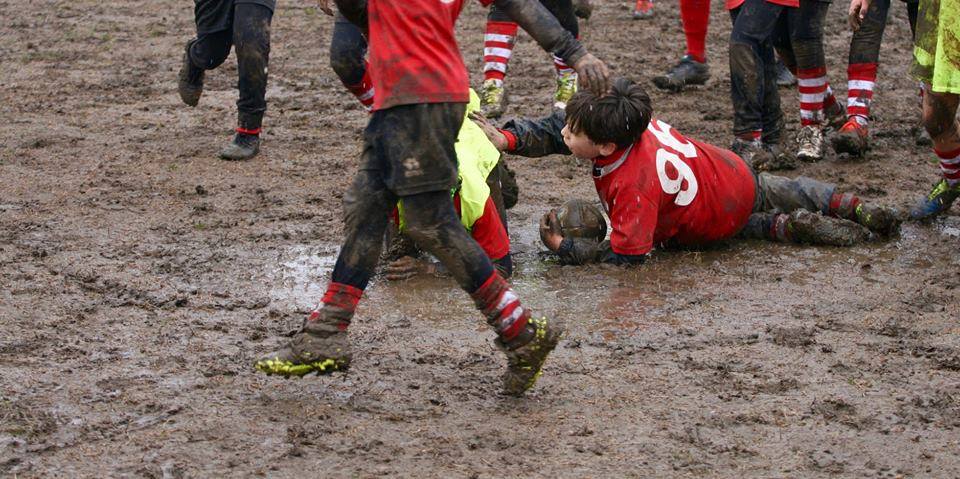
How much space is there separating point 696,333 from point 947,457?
132 centimetres

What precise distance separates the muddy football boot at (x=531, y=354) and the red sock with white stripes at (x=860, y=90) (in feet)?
14.0

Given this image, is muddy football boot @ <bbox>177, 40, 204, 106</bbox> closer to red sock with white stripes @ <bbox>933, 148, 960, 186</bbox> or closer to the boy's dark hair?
the boy's dark hair

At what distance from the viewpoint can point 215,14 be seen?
7703 mm

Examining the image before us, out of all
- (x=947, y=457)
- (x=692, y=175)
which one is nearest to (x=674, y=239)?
(x=692, y=175)

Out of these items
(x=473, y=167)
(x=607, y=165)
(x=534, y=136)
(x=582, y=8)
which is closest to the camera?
(x=473, y=167)

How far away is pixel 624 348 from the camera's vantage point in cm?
477

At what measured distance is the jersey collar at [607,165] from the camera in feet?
18.4

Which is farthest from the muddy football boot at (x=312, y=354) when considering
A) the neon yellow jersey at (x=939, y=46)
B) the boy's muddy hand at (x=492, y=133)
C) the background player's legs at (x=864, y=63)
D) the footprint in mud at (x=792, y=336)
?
the background player's legs at (x=864, y=63)

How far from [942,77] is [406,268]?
262cm

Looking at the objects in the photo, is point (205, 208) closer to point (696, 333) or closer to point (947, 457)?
point (696, 333)

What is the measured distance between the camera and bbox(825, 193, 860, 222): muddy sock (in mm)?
6188

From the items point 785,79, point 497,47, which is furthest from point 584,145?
point 785,79

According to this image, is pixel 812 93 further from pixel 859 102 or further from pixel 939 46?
pixel 939 46

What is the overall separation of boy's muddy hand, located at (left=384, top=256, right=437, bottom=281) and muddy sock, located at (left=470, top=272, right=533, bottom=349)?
5.12ft
